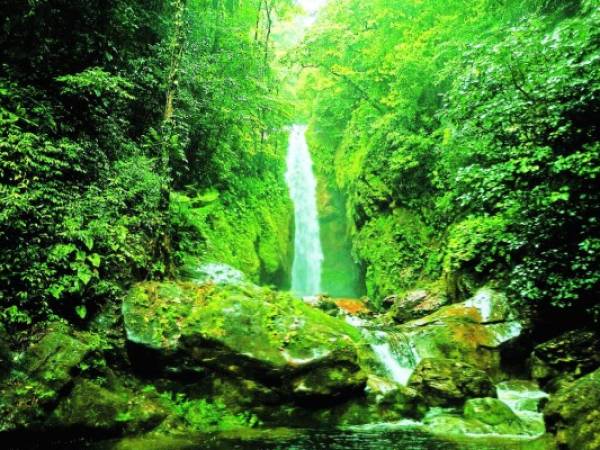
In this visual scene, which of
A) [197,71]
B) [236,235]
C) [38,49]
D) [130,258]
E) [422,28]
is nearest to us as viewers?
[38,49]

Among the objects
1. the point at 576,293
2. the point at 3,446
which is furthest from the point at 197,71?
the point at 576,293

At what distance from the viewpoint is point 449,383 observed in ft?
20.2

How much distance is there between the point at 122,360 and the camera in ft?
17.9

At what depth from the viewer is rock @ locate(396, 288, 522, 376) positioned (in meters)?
7.71

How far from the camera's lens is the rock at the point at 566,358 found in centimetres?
624

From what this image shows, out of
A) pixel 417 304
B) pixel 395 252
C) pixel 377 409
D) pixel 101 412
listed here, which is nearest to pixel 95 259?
pixel 101 412

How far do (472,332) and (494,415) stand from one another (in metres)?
2.75

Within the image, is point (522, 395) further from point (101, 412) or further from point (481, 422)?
point (101, 412)

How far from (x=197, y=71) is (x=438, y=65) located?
7.53 meters

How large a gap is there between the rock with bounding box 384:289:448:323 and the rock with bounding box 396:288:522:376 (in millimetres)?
1775

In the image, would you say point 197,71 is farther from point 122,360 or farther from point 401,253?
point 401,253

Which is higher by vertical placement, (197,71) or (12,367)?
(197,71)

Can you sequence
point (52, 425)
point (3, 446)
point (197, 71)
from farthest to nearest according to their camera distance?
point (197, 71) < point (52, 425) < point (3, 446)

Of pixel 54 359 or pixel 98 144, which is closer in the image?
pixel 54 359
